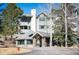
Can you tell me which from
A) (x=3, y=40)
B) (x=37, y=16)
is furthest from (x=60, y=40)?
(x=3, y=40)

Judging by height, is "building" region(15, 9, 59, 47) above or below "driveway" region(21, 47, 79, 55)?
above

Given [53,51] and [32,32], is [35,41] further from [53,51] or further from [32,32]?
[53,51]

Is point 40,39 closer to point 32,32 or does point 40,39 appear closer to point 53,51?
point 32,32

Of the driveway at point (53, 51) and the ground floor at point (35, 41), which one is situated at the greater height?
the ground floor at point (35, 41)

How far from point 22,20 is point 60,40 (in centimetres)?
63

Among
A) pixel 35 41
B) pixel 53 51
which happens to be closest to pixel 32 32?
pixel 35 41

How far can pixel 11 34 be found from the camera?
5.47 meters

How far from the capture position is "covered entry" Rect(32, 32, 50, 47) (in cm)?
547

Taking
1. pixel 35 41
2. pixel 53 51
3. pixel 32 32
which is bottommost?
pixel 53 51

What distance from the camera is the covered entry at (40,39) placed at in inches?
216

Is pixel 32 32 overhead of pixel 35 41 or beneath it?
overhead

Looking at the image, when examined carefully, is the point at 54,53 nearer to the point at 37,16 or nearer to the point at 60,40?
the point at 60,40

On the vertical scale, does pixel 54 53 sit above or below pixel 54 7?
below

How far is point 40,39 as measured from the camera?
18.1 ft
